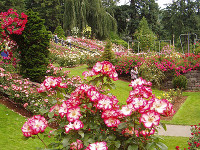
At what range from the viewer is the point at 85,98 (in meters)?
2.07

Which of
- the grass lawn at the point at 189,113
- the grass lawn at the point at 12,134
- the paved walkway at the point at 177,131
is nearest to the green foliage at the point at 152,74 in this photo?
the grass lawn at the point at 189,113

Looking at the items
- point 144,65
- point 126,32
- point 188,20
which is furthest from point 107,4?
point 144,65

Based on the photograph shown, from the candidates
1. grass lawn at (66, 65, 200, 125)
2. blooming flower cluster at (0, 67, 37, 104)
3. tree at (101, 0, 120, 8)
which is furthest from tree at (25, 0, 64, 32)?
blooming flower cluster at (0, 67, 37, 104)

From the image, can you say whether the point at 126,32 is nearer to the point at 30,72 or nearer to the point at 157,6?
the point at 157,6

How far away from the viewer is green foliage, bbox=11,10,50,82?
7.42m

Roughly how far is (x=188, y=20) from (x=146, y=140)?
101ft

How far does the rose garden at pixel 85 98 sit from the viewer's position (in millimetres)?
1870

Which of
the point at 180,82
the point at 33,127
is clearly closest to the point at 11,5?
the point at 180,82

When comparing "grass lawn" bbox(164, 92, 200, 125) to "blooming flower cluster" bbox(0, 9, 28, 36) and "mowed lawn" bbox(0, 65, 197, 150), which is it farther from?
"blooming flower cluster" bbox(0, 9, 28, 36)

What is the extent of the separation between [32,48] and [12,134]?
136 inches

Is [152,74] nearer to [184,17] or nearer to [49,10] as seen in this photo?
[184,17]

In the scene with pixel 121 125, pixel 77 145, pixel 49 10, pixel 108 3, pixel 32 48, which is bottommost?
pixel 77 145

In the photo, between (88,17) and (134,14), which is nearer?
(88,17)

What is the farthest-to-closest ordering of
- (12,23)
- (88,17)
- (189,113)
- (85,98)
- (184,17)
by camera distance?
1. (184,17)
2. (88,17)
3. (189,113)
4. (12,23)
5. (85,98)
